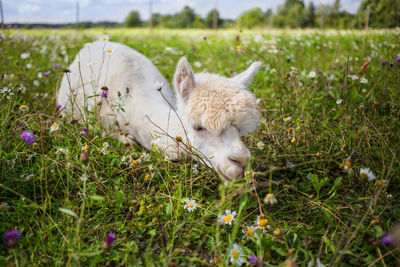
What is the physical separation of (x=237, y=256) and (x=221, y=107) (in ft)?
3.57

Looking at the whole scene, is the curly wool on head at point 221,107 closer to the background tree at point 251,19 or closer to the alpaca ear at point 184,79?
the alpaca ear at point 184,79

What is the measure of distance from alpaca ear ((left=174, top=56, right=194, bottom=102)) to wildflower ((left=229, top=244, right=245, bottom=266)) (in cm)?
135

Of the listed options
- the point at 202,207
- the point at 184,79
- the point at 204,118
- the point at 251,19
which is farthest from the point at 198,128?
the point at 251,19

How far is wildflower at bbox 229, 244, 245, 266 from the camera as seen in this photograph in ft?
4.35

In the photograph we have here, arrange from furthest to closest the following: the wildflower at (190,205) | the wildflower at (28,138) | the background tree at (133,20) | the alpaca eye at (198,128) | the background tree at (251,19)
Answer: the background tree at (133,20) < the background tree at (251,19) < the alpaca eye at (198,128) < the wildflower at (28,138) < the wildflower at (190,205)

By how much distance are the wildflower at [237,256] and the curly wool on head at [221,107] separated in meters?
0.88

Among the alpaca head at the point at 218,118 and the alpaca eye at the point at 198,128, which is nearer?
the alpaca head at the point at 218,118

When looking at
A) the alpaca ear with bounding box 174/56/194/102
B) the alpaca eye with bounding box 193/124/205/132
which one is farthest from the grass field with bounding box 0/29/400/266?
the alpaca ear with bounding box 174/56/194/102

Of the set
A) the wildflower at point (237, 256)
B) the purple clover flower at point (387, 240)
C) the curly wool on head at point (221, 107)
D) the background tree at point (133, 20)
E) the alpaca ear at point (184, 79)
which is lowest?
the wildflower at point (237, 256)

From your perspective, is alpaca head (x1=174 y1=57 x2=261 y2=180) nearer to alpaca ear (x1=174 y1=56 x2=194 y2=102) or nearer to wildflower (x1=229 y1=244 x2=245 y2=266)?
alpaca ear (x1=174 y1=56 x2=194 y2=102)

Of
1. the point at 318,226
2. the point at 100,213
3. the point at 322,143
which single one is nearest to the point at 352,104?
the point at 322,143

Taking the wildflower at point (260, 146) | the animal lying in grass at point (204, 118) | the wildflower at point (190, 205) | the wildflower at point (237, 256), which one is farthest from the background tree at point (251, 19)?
the wildflower at point (237, 256)

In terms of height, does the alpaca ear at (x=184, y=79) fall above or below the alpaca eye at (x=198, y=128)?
above

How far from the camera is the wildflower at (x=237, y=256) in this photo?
4.35ft
